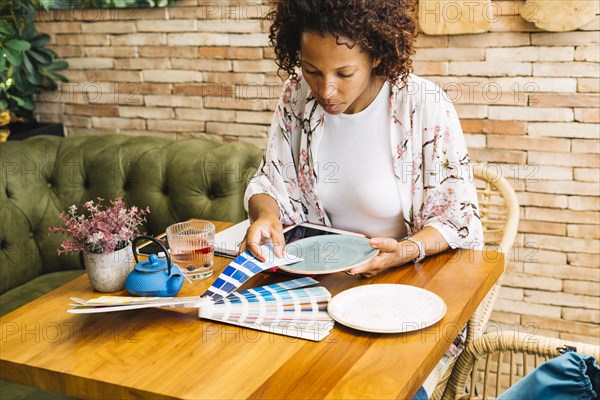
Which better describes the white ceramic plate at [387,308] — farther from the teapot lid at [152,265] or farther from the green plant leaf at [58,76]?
the green plant leaf at [58,76]

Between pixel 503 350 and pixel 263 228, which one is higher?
pixel 263 228

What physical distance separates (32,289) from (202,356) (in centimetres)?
159

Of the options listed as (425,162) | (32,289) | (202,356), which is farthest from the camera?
(32,289)

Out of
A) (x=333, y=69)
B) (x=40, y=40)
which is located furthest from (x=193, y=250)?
(x=40, y=40)

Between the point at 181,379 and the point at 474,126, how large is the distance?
164 centimetres

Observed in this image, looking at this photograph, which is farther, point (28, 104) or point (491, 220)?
point (28, 104)

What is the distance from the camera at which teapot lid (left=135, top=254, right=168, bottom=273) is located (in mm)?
1510

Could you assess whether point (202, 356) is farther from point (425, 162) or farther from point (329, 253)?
point (425, 162)

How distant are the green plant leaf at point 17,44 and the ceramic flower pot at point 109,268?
1.65 metres

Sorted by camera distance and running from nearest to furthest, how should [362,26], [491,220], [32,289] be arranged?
[362,26] → [491,220] → [32,289]

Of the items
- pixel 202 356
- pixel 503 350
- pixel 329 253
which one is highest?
pixel 329 253

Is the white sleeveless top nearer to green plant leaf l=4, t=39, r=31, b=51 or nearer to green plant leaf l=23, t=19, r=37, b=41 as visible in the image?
green plant leaf l=4, t=39, r=31, b=51

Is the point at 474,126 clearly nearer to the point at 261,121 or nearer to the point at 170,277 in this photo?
the point at 261,121

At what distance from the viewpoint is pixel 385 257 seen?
1604 mm
